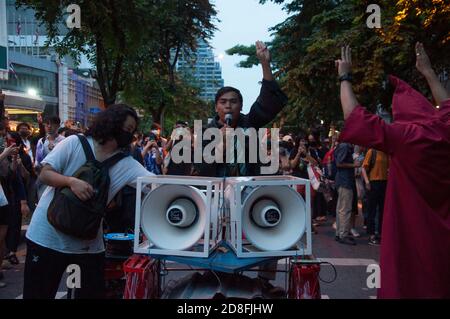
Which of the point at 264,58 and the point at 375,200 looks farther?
the point at 375,200

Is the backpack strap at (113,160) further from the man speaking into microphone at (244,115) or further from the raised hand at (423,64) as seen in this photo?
the raised hand at (423,64)

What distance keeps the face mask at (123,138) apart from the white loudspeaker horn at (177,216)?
0.45 metres

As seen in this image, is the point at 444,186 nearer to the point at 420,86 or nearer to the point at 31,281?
the point at 31,281

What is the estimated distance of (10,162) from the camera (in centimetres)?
643

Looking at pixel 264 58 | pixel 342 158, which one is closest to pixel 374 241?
pixel 342 158

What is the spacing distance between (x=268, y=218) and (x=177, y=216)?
497mm

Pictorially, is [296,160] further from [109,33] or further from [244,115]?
[244,115]

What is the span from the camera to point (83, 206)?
2945 millimetres

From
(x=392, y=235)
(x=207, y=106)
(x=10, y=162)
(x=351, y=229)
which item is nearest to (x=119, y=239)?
(x=392, y=235)

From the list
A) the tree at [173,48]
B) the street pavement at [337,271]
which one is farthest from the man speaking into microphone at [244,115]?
the tree at [173,48]

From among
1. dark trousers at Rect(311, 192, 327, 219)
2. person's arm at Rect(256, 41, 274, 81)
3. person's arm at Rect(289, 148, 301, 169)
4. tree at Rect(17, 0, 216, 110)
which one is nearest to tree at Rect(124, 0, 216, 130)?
tree at Rect(17, 0, 216, 110)

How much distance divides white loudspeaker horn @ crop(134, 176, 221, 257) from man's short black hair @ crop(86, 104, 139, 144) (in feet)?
1.55

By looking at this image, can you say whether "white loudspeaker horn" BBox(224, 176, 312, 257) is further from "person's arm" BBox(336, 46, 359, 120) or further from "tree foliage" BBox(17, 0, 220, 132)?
"tree foliage" BBox(17, 0, 220, 132)
